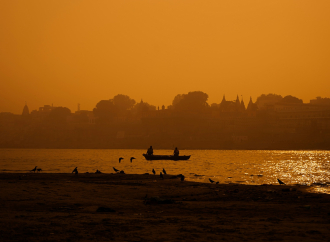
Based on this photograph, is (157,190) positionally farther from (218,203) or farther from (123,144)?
(123,144)

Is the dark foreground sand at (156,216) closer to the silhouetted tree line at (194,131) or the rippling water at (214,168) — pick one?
the rippling water at (214,168)

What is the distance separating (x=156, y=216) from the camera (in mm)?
13102

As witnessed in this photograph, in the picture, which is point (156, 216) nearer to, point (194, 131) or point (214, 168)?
point (214, 168)

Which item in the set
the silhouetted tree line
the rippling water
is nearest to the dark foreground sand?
the rippling water

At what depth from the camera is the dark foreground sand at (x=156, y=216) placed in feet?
34.1

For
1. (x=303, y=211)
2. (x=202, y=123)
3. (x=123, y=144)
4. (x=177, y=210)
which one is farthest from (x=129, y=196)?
(x=202, y=123)

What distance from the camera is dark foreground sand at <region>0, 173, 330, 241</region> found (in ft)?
34.1

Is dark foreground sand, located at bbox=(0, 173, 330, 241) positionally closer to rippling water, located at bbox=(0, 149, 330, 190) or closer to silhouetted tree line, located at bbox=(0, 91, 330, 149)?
rippling water, located at bbox=(0, 149, 330, 190)

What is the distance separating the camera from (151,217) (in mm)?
12883

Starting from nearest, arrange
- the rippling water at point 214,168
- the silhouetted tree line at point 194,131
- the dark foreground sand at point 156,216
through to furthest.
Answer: the dark foreground sand at point 156,216, the rippling water at point 214,168, the silhouetted tree line at point 194,131

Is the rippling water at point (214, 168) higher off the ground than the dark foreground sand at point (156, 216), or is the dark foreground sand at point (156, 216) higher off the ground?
the rippling water at point (214, 168)

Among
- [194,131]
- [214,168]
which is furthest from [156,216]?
[194,131]

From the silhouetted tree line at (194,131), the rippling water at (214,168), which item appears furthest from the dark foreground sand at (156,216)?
the silhouetted tree line at (194,131)

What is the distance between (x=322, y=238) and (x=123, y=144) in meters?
157
